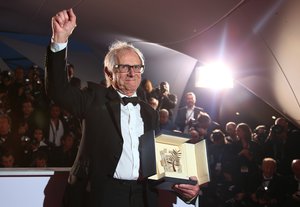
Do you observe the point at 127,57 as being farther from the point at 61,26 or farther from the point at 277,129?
the point at 277,129

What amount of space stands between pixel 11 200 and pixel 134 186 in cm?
63

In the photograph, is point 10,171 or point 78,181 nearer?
point 78,181

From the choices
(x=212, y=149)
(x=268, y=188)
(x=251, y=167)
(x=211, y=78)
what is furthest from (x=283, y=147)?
(x=211, y=78)

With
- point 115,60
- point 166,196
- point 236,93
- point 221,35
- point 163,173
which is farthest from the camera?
point 236,93

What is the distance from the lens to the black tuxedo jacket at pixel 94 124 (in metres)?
1.69

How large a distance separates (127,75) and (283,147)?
389 cm

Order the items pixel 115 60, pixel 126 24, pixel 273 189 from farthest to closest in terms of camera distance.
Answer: pixel 126 24 → pixel 273 189 → pixel 115 60

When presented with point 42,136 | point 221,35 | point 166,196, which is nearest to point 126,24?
point 221,35

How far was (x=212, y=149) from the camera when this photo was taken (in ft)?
16.9

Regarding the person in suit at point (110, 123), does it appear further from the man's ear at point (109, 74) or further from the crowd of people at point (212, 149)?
the crowd of people at point (212, 149)

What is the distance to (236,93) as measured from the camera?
10.2 m

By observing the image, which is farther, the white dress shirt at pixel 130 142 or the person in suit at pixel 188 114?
the person in suit at pixel 188 114

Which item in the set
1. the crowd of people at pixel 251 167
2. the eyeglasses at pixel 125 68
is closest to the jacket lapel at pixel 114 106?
the eyeglasses at pixel 125 68

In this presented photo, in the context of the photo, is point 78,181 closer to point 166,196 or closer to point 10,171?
point 10,171
